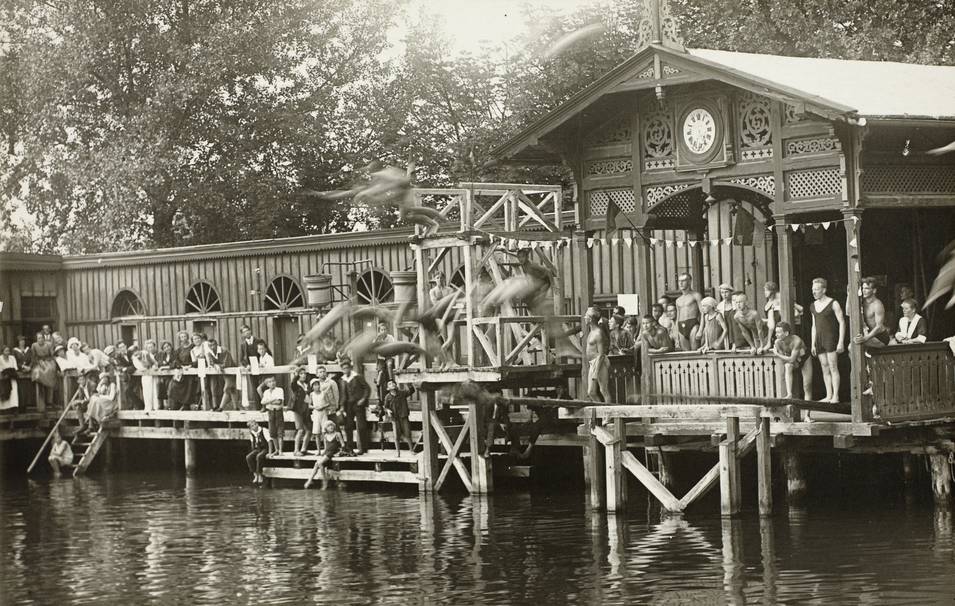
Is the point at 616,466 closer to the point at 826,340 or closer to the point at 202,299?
the point at 826,340

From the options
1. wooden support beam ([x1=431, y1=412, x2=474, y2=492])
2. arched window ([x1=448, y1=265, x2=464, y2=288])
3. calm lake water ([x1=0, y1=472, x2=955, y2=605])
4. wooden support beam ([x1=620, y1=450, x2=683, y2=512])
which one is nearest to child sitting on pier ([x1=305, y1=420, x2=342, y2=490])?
calm lake water ([x1=0, y1=472, x2=955, y2=605])

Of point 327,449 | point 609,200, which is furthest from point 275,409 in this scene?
point 609,200

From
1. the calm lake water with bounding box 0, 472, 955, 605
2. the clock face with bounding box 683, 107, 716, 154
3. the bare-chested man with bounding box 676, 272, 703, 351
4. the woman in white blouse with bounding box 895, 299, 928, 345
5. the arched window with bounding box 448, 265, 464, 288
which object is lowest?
the calm lake water with bounding box 0, 472, 955, 605

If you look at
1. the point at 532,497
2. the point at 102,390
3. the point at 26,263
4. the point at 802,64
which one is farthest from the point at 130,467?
the point at 802,64

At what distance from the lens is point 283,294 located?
35.4 meters

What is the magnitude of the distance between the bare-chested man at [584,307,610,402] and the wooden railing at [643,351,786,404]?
2.69 ft

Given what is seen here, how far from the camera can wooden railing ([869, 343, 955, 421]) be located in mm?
21328

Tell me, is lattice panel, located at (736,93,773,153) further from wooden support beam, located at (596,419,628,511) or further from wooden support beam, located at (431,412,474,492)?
wooden support beam, located at (431,412,474,492)

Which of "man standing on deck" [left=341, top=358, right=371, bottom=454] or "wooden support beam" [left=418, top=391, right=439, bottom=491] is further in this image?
"man standing on deck" [left=341, top=358, right=371, bottom=454]

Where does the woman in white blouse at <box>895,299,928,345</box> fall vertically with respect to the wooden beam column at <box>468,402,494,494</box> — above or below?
above

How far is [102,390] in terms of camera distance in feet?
116

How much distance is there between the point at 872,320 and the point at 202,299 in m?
19.8

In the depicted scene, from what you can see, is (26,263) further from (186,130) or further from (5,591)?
(5,591)

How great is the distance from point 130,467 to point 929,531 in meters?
22.0
